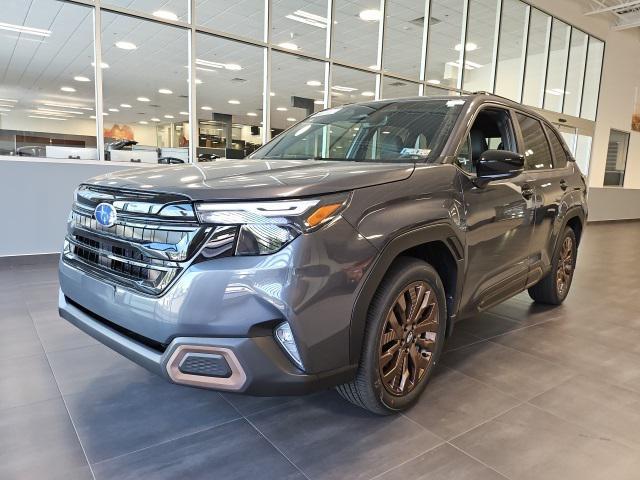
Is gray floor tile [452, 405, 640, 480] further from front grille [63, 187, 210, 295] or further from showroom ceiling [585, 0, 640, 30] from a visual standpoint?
showroom ceiling [585, 0, 640, 30]

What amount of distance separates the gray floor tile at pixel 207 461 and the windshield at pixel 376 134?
1372mm

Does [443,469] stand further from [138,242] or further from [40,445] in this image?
[40,445]

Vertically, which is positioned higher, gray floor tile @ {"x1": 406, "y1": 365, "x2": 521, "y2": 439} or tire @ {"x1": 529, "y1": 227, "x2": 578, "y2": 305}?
tire @ {"x1": 529, "y1": 227, "x2": 578, "y2": 305}

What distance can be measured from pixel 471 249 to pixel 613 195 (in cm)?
1381

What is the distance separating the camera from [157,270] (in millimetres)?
1563

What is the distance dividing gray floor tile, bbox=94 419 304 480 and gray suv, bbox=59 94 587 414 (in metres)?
0.35

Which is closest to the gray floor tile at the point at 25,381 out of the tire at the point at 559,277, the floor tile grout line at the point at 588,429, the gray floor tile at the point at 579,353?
the floor tile grout line at the point at 588,429

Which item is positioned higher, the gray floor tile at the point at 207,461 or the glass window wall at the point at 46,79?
the glass window wall at the point at 46,79

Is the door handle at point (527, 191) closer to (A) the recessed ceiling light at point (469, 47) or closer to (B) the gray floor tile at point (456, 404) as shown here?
(B) the gray floor tile at point (456, 404)

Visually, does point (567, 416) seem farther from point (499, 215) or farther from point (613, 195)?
point (613, 195)

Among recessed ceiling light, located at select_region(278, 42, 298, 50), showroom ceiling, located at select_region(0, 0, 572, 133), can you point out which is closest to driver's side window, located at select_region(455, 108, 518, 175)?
showroom ceiling, located at select_region(0, 0, 572, 133)

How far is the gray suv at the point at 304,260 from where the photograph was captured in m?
1.47

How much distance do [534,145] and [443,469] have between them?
7.48 feet

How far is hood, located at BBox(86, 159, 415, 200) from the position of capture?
60.5 inches
